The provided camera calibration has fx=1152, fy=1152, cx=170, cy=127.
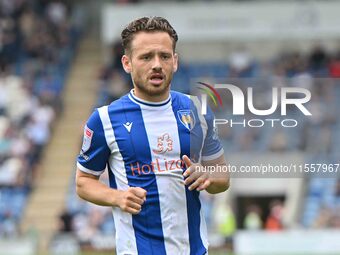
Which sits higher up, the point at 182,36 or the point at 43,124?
the point at 182,36

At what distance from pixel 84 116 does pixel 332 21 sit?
18.4ft

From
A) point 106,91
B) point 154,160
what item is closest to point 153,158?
point 154,160

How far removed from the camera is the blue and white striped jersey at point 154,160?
18.6ft

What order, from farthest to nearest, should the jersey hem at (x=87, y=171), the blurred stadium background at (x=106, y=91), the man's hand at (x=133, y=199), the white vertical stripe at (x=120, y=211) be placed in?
the blurred stadium background at (x=106, y=91), the jersey hem at (x=87, y=171), the white vertical stripe at (x=120, y=211), the man's hand at (x=133, y=199)

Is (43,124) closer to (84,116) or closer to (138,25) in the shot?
(84,116)

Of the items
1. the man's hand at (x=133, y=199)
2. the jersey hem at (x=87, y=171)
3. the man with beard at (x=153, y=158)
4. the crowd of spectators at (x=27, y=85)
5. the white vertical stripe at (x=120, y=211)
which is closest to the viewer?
the man's hand at (x=133, y=199)

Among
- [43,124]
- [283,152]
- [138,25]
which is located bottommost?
[43,124]

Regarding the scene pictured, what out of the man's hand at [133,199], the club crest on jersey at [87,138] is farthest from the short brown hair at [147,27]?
the man's hand at [133,199]

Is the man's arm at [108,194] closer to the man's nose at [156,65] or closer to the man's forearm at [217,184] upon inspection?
the man's forearm at [217,184]

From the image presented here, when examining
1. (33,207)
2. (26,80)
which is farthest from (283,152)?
(26,80)

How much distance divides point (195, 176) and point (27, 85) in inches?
702

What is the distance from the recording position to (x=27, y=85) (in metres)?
23.1

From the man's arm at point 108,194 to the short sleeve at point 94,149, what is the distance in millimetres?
50

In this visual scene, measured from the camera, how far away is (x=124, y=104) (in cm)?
580
